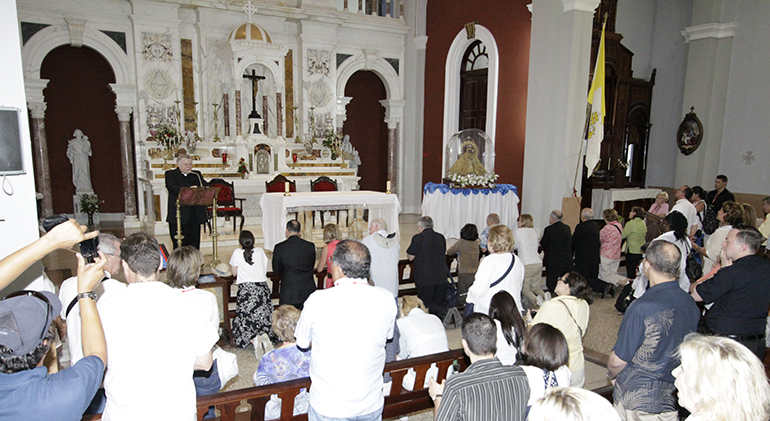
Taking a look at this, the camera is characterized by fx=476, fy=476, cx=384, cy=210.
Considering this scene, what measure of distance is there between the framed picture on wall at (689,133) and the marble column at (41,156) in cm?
1525

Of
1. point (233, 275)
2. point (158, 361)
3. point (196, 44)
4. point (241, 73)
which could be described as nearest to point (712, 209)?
point (233, 275)

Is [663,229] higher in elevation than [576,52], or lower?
lower

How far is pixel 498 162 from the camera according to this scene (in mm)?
11828

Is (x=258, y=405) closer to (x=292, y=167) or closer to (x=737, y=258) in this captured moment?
(x=737, y=258)

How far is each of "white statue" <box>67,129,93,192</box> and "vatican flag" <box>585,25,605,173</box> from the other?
1195 centimetres

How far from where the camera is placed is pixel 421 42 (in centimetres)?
1419

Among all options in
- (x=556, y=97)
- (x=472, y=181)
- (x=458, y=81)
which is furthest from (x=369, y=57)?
(x=556, y=97)

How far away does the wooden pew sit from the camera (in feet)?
8.45

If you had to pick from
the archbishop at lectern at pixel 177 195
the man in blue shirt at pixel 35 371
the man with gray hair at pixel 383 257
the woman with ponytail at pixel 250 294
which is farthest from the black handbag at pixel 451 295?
the man in blue shirt at pixel 35 371

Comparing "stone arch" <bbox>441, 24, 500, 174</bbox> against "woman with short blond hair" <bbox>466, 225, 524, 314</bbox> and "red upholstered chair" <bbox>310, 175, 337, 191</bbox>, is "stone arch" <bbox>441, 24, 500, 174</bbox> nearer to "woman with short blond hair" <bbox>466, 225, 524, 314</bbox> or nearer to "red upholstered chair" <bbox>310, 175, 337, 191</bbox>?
"red upholstered chair" <bbox>310, 175, 337, 191</bbox>

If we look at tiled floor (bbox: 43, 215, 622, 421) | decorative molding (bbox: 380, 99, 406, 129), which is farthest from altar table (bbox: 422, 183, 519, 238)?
decorative molding (bbox: 380, 99, 406, 129)

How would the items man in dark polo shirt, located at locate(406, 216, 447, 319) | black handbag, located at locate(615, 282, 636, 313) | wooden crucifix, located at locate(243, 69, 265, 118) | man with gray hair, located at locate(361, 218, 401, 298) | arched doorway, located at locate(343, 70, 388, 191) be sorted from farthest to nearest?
arched doorway, located at locate(343, 70, 388, 191), wooden crucifix, located at locate(243, 69, 265, 118), black handbag, located at locate(615, 282, 636, 313), man in dark polo shirt, located at locate(406, 216, 447, 319), man with gray hair, located at locate(361, 218, 401, 298)

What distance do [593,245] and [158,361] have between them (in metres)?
5.83

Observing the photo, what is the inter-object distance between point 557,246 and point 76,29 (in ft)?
37.1
